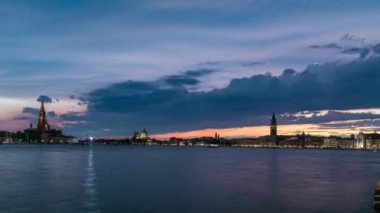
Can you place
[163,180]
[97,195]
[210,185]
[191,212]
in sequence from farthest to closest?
1. [163,180]
2. [210,185]
3. [97,195]
4. [191,212]

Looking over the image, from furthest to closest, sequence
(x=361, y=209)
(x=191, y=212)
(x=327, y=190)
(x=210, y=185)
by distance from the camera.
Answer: (x=210, y=185), (x=327, y=190), (x=361, y=209), (x=191, y=212)

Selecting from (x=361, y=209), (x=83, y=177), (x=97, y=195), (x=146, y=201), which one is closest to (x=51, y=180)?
(x=83, y=177)

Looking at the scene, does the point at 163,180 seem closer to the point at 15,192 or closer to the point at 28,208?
the point at 15,192

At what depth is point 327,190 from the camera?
181 ft

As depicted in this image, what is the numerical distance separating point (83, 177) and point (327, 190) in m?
31.0

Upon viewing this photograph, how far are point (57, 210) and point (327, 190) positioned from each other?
96.9ft

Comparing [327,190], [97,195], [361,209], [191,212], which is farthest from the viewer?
[327,190]

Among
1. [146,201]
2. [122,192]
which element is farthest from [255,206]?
[122,192]

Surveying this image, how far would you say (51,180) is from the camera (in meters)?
62.6

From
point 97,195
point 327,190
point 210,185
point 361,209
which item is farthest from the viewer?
point 210,185

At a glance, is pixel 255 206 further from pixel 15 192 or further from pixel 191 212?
pixel 15 192

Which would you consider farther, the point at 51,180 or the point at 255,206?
the point at 51,180

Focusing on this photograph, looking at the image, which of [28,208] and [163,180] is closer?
[28,208]

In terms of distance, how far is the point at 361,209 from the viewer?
137 ft
